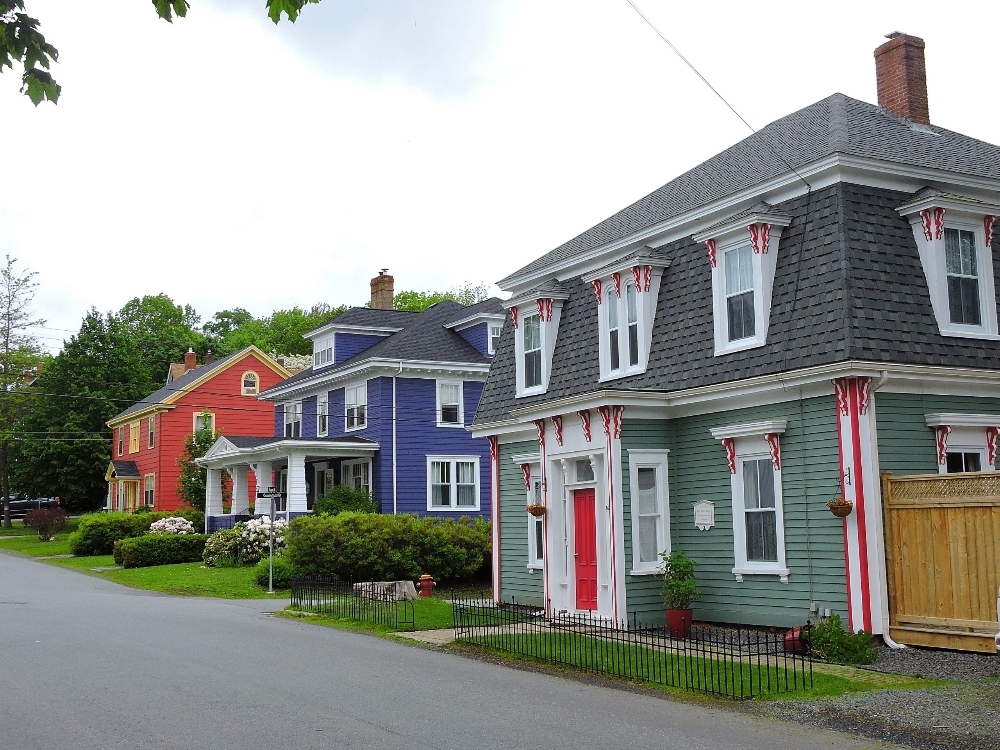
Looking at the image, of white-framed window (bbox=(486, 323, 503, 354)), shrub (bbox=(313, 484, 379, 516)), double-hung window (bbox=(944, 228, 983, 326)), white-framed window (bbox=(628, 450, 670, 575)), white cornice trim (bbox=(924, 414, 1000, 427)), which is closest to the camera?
white cornice trim (bbox=(924, 414, 1000, 427))

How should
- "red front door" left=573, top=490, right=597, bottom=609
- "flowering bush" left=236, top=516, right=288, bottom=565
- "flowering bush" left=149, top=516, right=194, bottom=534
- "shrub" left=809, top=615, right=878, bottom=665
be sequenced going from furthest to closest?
"flowering bush" left=149, top=516, right=194, bottom=534
"flowering bush" left=236, top=516, right=288, bottom=565
"red front door" left=573, top=490, right=597, bottom=609
"shrub" left=809, top=615, right=878, bottom=665

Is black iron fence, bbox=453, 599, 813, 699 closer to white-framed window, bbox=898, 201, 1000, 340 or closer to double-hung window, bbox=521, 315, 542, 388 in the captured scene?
double-hung window, bbox=521, 315, 542, 388

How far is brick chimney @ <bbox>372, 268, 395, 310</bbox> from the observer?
45750 millimetres

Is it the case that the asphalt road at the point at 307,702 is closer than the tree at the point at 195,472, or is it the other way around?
the asphalt road at the point at 307,702

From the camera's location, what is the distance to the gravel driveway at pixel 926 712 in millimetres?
9094

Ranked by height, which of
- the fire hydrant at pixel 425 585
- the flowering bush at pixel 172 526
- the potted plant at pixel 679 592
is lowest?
the fire hydrant at pixel 425 585

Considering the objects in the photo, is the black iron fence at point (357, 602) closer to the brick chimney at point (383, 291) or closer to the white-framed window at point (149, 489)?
the brick chimney at point (383, 291)

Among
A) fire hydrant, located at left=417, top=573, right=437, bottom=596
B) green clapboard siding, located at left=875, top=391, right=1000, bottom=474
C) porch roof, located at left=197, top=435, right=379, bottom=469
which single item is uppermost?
porch roof, located at left=197, top=435, right=379, bottom=469

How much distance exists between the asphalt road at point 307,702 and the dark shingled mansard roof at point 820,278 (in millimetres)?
6172

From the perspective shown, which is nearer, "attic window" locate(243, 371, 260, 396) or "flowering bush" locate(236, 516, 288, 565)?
"flowering bush" locate(236, 516, 288, 565)

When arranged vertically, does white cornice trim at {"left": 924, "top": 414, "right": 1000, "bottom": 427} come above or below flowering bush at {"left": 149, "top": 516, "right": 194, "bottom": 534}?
above

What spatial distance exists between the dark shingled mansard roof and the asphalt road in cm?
617

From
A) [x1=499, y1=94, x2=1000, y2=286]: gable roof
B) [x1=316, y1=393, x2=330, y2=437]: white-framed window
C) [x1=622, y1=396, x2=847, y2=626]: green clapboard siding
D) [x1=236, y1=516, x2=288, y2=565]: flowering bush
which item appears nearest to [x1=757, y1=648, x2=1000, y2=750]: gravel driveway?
[x1=622, y1=396, x2=847, y2=626]: green clapboard siding

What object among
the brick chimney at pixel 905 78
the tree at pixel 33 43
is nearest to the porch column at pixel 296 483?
the brick chimney at pixel 905 78
